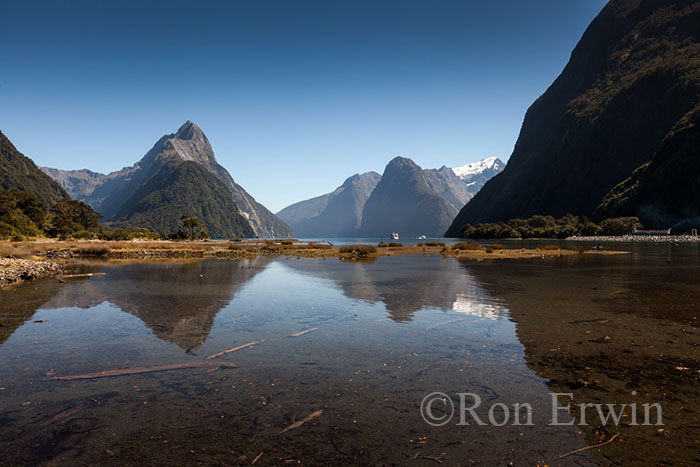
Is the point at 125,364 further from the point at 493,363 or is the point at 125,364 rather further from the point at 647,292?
the point at 647,292

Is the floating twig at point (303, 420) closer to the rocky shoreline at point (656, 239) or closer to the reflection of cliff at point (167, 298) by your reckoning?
the reflection of cliff at point (167, 298)

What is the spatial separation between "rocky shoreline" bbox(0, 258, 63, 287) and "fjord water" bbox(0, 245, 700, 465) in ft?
37.9

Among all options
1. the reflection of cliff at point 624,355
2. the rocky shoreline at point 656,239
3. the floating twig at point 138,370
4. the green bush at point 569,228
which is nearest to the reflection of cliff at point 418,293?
the reflection of cliff at point 624,355

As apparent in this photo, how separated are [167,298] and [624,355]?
69.3ft

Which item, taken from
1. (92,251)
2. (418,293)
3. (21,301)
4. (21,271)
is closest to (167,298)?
(21,301)

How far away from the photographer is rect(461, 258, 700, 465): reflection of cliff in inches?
245

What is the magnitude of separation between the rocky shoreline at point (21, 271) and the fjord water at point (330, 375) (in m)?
11.6

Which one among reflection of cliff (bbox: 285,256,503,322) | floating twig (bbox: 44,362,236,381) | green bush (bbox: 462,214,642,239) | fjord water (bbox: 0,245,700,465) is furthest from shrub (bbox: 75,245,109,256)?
green bush (bbox: 462,214,642,239)

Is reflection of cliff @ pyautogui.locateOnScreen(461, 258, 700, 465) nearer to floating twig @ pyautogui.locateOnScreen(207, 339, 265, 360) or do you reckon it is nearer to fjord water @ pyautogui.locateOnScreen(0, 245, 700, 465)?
fjord water @ pyautogui.locateOnScreen(0, 245, 700, 465)

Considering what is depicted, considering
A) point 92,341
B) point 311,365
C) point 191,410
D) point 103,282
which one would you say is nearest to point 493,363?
point 311,365

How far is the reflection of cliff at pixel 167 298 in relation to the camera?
13938 mm

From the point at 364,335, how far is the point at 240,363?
466 cm

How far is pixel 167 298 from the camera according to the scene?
67.7 feet

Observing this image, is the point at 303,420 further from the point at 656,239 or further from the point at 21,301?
the point at 656,239
